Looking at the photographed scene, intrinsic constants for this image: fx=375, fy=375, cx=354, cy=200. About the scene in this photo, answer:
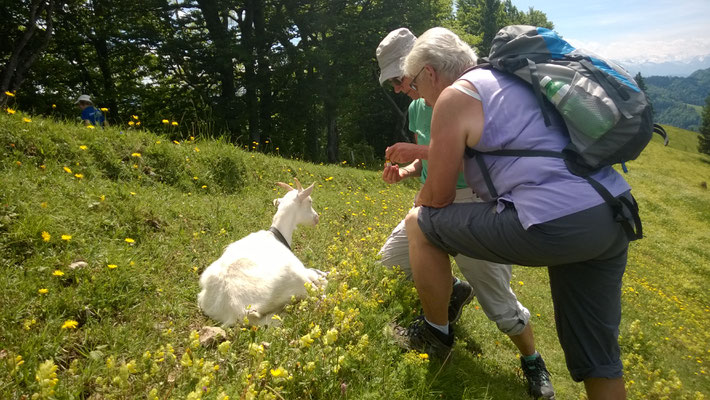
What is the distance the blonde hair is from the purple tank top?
0.35 meters

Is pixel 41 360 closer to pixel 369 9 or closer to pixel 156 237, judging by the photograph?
pixel 156 237

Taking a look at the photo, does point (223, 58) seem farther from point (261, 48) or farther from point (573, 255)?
point (573, 255)

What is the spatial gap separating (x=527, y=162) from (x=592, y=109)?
0.38 m

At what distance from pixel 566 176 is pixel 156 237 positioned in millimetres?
3629

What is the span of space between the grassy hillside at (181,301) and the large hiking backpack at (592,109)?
4.63 ft

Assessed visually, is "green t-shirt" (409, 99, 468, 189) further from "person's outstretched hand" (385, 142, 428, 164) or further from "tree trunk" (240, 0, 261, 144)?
"tree trunk" (240, 0, 261, 144)

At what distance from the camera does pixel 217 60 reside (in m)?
16.3

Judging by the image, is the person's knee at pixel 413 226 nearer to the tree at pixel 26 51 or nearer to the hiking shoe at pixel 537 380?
the hiking shoe at pixel 537 380

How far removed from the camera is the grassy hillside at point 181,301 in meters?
1.95

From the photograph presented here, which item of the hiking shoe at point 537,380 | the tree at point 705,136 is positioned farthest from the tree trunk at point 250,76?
the tree at point 705,136

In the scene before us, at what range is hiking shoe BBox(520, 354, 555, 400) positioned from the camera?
2930 millimetres

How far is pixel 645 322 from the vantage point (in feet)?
24.3

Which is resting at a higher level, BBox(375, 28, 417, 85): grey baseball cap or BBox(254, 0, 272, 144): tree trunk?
BBox(254, 0, 272, 144): tree trunk

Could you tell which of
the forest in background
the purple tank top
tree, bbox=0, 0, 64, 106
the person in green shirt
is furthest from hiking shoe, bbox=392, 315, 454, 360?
tree, bbox=0, 0, 64, 106
